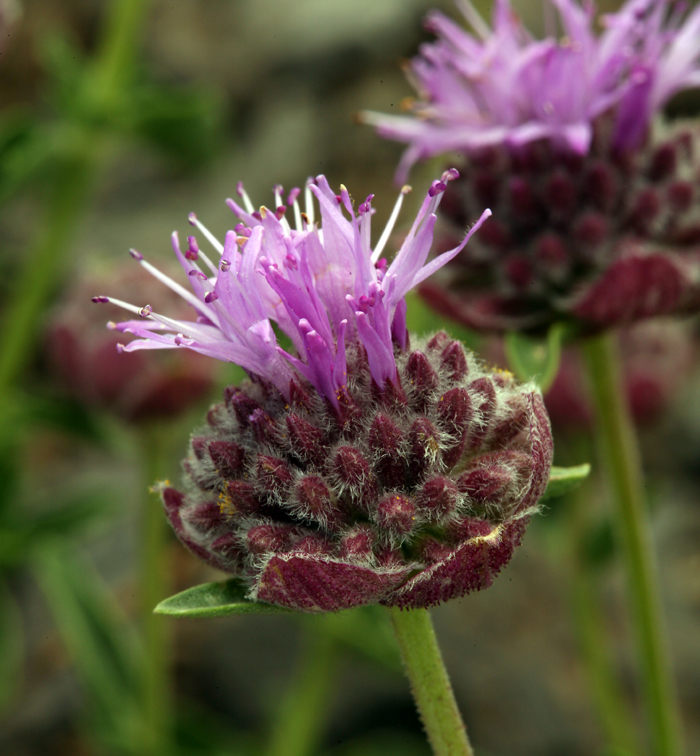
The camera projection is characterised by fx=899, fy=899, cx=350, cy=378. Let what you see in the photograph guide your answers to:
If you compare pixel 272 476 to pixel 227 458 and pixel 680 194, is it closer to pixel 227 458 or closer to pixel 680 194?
pixel 227 458

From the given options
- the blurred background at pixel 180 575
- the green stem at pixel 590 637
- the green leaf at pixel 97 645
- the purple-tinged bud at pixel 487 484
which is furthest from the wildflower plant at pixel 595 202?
the green leaf at pixel 97 645

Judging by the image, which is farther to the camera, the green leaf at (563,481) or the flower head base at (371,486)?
the green leaf at (563,481)

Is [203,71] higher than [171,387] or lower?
higher

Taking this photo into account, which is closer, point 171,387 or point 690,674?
point 171,387

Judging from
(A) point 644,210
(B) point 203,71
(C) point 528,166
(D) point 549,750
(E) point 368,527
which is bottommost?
(D) point 549,750

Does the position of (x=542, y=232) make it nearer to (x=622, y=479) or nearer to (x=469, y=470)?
(x=622, y=479)

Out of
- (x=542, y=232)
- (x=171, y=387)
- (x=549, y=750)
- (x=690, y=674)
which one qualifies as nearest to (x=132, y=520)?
(x=171, y=387)

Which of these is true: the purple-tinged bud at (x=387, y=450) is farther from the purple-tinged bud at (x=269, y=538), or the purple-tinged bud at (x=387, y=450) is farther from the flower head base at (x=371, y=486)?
the purple-tinged bud at (x=269, y=538)

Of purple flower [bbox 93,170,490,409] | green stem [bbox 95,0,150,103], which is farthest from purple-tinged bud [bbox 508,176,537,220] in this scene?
green stem [bbox 95,0,150,103]
